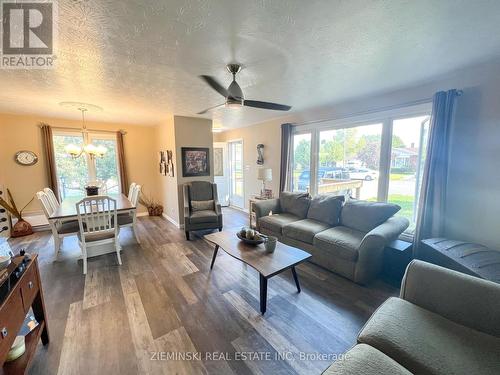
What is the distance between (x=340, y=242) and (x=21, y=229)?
569cm

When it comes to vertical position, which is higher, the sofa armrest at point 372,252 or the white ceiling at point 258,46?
the white ceiling at point 258,46

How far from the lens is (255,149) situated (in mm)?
5266

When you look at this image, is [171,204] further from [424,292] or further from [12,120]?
[424,292]

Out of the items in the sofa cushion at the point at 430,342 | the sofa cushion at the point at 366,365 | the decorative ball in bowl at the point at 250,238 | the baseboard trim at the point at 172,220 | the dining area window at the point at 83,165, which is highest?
the dining area window at the point at 83,165

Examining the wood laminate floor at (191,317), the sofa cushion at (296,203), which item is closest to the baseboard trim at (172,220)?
the wood laminate floor at (191,317)

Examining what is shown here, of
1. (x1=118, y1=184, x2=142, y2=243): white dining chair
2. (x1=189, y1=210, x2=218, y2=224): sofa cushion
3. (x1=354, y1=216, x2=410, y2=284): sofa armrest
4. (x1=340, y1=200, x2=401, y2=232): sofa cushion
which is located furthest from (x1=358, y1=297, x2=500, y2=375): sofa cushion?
(x1=118, y1=184, x2=142, y2=243): white dining chair

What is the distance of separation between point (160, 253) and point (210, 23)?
3090 mm

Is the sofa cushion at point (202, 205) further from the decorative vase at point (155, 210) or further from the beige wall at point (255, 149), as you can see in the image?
the decorative vase at point (155, 210)

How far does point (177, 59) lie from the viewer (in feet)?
6.27

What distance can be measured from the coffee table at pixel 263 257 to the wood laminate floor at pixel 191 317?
29cm

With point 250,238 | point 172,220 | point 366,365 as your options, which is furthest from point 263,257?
point 172,220

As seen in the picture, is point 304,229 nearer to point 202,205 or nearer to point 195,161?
point 202,205

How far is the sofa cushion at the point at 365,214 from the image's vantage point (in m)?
2.73

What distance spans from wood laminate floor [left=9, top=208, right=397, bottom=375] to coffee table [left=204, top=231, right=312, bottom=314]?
29 centimetres
